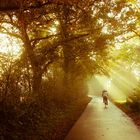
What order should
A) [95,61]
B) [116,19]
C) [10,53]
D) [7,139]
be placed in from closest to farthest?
[7,139]
[10,53]
[116,19]
[95,61]

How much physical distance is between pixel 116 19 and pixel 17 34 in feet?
16.4

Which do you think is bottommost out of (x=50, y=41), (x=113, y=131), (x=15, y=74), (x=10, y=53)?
(x=113, y=131)

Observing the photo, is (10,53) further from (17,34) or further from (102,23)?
(102,23)

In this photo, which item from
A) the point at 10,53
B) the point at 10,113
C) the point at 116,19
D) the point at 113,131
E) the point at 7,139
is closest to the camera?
the point at 7,139

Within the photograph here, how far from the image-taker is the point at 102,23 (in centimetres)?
1792

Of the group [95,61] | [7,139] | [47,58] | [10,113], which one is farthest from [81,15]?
[95,61]

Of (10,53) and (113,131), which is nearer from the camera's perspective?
(10,53)

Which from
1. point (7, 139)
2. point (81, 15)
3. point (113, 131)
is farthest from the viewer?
point (81, 15)

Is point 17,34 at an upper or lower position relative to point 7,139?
upper

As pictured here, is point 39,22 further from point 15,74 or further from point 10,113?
point 10,113

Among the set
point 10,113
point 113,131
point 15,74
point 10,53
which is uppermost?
point 10,53

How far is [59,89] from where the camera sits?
2295 centimetres

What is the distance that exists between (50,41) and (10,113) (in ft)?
30.0

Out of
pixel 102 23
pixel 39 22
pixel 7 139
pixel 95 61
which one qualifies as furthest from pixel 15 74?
pixel 95 61
